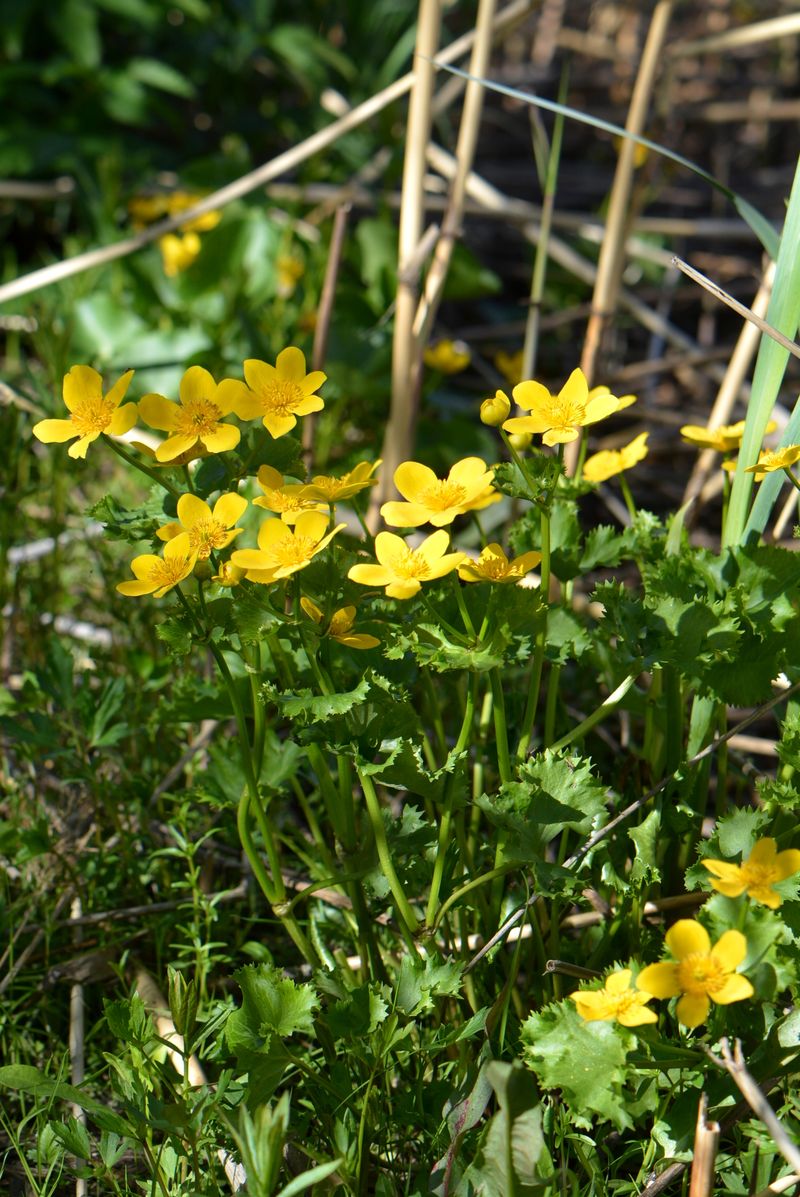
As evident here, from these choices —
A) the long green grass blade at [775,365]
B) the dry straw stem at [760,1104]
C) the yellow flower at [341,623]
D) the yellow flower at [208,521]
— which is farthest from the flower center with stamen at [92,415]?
the dry straw stem at [760,1104]

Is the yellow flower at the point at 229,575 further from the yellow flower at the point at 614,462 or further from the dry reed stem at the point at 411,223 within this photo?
the dry reed stem at the point at 411,223

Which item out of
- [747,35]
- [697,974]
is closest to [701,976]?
[697,974]

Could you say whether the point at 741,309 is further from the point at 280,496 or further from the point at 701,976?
the point at 701,976

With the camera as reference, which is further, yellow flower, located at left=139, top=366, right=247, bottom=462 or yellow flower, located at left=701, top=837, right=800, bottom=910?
yellow flower, located at left=139, top=366, right=247, bottom=462

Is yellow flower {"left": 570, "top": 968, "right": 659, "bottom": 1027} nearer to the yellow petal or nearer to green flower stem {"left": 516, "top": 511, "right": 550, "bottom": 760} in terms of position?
the yellow petal

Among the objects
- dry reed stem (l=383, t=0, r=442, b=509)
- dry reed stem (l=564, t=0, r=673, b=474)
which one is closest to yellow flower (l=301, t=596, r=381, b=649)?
dry reed stem (l=383, t=0, r=442, b=509)

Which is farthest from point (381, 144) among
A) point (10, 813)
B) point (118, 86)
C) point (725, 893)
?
point (725, 893)

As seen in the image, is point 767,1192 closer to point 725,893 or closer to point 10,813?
point 725,893
